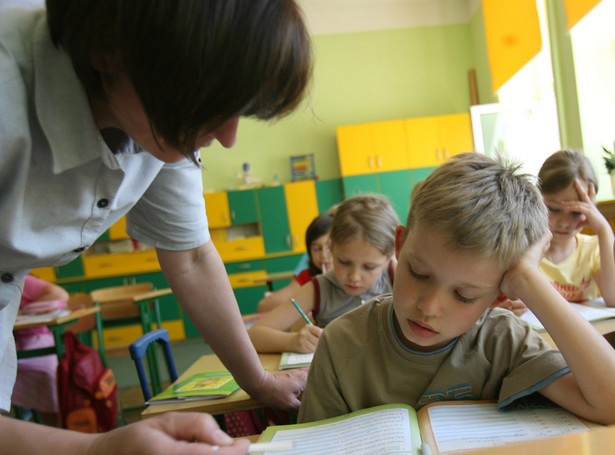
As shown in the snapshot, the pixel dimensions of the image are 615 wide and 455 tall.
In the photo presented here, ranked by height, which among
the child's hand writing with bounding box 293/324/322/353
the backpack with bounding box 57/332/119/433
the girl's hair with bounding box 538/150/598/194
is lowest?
the backpack with bounding box 57/332/119/433

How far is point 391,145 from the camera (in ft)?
19.9

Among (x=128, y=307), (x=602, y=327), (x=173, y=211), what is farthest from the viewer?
(x=128, y=307)

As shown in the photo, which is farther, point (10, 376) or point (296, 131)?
point (296, 131)

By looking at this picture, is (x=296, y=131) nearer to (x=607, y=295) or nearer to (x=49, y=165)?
(x=607, y=295)

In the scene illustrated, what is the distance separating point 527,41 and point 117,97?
4.93 metres

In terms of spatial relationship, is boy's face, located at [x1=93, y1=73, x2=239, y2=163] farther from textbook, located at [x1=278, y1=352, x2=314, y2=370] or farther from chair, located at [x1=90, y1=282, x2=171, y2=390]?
chair, located at [x1=90, y1=282, x2=171, y2=390]

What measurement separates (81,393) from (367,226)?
1.92m

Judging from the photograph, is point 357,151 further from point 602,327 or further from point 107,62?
point 107,62

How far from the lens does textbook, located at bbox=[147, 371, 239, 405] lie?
1217 millimetres

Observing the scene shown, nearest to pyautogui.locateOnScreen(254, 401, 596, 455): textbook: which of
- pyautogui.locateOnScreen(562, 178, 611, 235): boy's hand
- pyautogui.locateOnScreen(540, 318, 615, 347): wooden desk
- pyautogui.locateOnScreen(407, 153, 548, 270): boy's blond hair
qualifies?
pyautogui.locateOnScreen(407, 153, 548, 270): boy's blond hair

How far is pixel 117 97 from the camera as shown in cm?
62

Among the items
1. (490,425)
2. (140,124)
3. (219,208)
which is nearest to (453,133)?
(219,208)

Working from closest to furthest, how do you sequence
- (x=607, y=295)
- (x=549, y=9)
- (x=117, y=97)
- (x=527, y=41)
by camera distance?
1. (x=117, y=97)
2. (x=607, y=295)
3. (x=549, y=9)
4. (x=527, y=41)

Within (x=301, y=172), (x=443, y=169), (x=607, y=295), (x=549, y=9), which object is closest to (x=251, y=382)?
(x=443, y=169)
